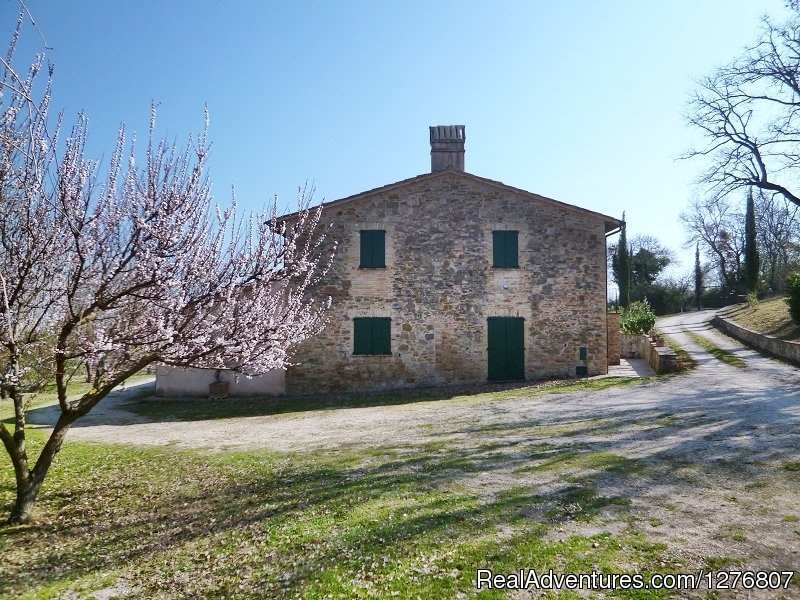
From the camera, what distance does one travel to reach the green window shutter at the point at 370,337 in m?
14.9

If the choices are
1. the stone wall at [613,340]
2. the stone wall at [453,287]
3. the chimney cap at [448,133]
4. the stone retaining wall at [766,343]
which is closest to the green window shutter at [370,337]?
the stone wall at [453,287]

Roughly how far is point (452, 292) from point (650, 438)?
8.32 meters

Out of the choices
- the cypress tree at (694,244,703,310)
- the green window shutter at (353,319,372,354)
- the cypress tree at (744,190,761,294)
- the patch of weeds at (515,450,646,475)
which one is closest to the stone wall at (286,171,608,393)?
the green window shutter at (353,319,372,354)

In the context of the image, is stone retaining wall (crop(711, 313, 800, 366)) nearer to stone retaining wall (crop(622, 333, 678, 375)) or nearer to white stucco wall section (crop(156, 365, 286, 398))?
stone retaining wall (crop(622, 333, 678, 375))

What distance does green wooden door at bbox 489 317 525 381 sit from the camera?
15047mm

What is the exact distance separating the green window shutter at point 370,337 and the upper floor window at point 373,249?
5.34 feet

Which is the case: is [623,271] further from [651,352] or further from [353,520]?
[353,520]

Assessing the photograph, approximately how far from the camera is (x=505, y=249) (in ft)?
49.8

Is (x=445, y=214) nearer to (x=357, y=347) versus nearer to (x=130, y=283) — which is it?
(x=357, y=347)

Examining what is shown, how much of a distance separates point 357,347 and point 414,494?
9741 mm

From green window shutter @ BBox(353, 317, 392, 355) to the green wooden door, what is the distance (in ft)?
10.3

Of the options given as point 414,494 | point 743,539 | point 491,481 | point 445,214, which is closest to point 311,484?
point 414,494

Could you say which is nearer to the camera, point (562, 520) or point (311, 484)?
point (562, 520)

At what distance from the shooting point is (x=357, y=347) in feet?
49.0
